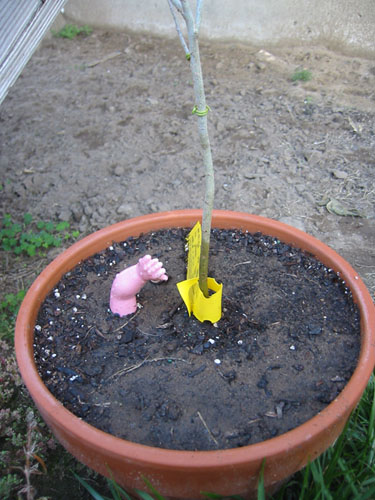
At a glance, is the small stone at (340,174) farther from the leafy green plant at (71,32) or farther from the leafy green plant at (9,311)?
the leafy green plant at (71,32)

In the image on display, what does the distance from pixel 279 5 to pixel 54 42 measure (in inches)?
85.3

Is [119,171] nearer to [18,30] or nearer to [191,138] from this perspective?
[191,138]

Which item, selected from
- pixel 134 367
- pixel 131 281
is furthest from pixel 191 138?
pixel 134 367

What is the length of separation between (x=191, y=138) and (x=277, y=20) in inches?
62.8

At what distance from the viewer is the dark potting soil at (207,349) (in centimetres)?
121

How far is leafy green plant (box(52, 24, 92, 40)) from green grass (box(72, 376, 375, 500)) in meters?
4.33

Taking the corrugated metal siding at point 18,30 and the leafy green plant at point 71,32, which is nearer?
the corrugated metal siding at point 18,30

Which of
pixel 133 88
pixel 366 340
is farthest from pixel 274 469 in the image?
pixel 133 88

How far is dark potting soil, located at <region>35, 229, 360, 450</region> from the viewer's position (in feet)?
3.96

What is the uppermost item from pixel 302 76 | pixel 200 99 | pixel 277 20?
pixel 200 99

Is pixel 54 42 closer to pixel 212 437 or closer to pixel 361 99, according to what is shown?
pixel 361 99

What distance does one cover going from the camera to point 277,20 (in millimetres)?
3988

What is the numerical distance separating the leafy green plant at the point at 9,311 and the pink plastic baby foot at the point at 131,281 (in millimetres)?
856

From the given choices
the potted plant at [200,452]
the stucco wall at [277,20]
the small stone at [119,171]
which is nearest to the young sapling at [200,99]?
the potted plant at [200,452]
